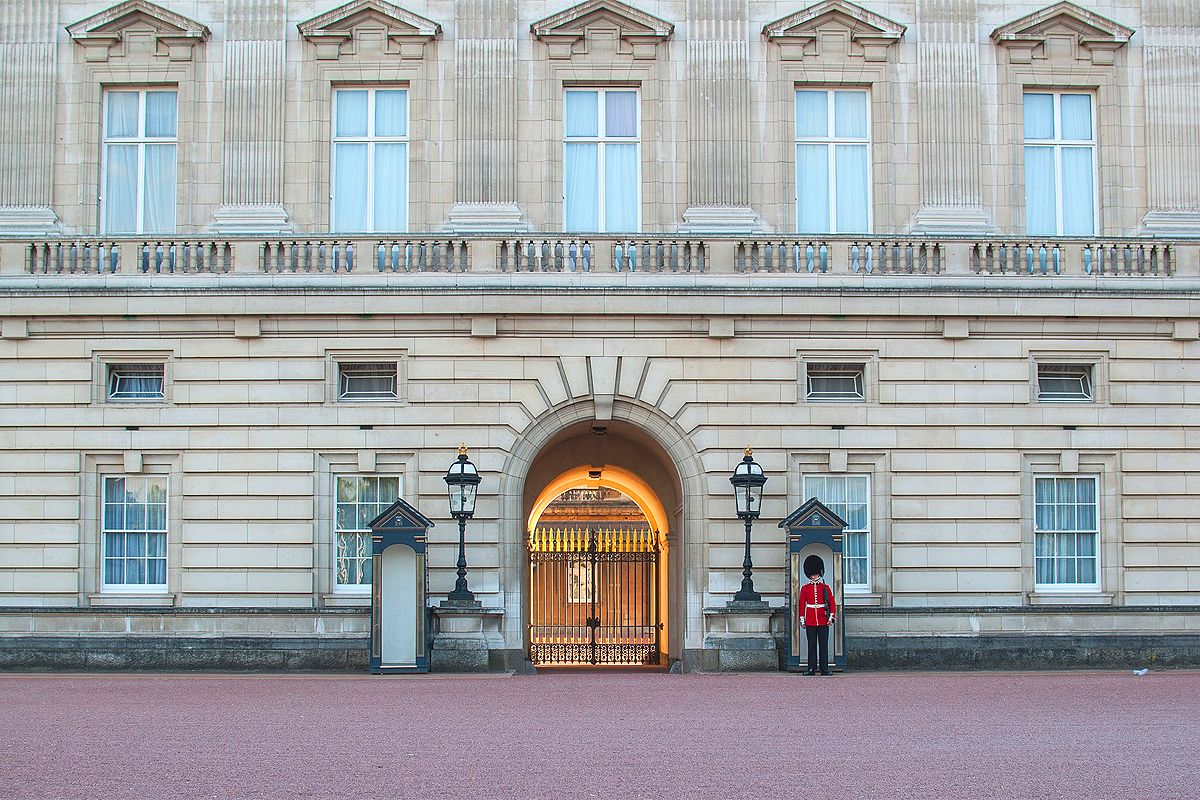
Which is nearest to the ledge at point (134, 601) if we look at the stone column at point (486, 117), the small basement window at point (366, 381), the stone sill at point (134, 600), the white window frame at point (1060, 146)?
the stone sill at point (134, 600)

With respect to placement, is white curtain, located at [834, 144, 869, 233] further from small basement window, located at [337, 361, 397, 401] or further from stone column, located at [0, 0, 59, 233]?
stone column, located at [0, 0, 59, 233]

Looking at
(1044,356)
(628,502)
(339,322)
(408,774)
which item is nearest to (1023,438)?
(1044,356)

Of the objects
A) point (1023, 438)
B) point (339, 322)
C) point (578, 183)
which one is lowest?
point (1023, 438)

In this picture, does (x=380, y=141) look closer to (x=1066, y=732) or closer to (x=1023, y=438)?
(x=1023, y=438)

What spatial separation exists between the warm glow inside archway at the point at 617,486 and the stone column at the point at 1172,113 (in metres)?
9.62

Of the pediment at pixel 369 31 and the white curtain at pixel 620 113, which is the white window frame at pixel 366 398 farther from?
the white curtain at pixel 620 113

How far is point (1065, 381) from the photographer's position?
27.8m

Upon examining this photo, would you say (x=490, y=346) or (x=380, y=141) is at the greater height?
(x=380, y=141)

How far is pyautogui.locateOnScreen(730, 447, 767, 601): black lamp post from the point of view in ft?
85.1

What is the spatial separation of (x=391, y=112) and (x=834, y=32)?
7.41 m

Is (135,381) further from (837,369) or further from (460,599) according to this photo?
(837,369)

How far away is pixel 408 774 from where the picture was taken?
45.3 feet

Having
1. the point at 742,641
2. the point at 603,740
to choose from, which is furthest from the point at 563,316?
the point at 603,740

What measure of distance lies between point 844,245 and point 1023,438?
4188 mm
